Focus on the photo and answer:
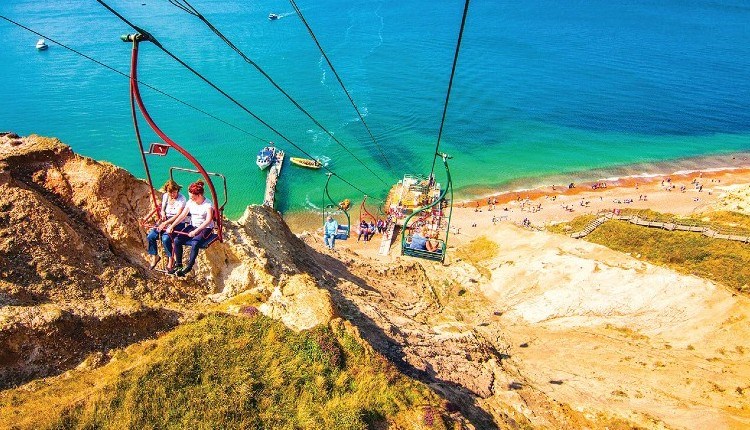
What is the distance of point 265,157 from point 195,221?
4987cm

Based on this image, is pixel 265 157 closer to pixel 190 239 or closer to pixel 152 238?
pixel 152 238

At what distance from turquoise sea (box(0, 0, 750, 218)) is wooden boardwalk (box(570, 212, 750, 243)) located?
19.8m

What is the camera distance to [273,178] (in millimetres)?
57594

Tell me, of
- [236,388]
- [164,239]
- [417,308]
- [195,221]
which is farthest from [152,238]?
[417,308]

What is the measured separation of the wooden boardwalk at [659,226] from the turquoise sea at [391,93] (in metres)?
19.8

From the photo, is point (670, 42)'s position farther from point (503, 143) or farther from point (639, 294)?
point (639, 294)

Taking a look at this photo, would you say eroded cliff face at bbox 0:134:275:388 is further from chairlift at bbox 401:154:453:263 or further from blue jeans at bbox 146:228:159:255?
chairlift at bbox 401:154:453:263

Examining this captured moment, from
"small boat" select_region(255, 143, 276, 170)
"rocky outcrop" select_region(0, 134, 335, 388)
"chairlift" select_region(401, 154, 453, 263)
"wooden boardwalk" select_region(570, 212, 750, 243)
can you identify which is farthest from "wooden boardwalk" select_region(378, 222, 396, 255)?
"rocky outcrop" select_region(0, 134, 335, 388)

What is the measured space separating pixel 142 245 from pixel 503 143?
65.8 meters

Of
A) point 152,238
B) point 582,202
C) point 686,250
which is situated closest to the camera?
point 152,238

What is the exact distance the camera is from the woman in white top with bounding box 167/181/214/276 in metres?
11.7

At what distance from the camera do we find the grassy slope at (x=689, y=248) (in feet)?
100

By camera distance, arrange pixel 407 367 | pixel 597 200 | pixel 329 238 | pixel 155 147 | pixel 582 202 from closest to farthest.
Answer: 1. pixel 155 147
2. pixel 407 367
3. pixel 329 238
4. pixel 582 202
5. pixel 597 200

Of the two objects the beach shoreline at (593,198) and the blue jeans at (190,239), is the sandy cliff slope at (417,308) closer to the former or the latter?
the blue jeans at (190,239)
